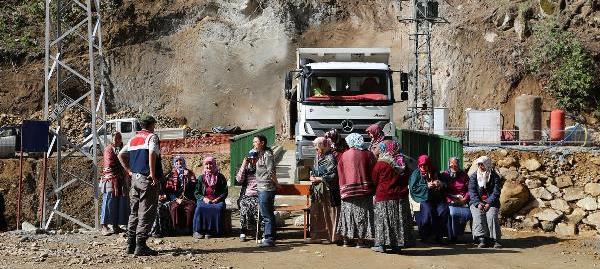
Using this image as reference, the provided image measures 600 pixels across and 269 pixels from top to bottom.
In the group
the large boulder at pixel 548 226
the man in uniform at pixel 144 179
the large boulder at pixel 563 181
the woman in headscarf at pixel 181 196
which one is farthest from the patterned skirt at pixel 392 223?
the large boulder at pixel 563 181

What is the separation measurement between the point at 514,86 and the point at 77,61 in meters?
25.2

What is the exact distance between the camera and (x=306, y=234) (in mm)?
10891

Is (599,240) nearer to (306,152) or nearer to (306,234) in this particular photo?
(306,234)

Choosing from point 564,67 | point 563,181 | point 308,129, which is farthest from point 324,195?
point 564,67

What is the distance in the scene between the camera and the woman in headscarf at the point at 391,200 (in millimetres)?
9125

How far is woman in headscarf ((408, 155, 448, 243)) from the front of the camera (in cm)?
1055

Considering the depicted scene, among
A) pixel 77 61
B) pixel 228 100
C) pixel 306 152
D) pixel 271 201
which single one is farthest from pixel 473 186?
pixel 77 61

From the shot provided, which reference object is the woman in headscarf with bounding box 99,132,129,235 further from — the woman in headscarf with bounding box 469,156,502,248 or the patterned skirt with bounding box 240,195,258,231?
the woman in headscarf with bounding box 469,156,502,248

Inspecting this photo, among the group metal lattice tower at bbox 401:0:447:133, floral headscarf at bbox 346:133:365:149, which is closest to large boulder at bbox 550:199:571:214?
floral headscarf at bbox 346:133:365:149

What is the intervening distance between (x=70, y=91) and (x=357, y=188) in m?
35.0

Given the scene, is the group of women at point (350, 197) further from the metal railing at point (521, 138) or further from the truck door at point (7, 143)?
the truck door at point (7, 143)

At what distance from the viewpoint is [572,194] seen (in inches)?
618

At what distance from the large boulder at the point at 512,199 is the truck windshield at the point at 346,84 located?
3415mm

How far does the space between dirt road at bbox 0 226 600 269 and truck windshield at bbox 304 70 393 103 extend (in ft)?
18.9
